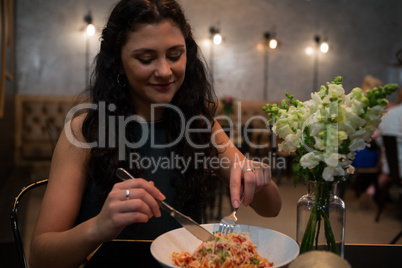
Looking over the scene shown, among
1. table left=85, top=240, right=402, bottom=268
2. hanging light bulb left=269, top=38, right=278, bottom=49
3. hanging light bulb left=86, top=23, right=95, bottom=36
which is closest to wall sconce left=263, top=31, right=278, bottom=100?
hanging light bulb left=269, top=38, right=278, bottom=49

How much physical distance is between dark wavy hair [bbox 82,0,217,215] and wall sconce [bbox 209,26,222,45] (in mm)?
5799

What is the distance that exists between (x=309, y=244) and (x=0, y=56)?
422cm

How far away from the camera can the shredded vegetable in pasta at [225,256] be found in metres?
0.78

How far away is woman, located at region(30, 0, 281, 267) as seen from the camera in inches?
41.0

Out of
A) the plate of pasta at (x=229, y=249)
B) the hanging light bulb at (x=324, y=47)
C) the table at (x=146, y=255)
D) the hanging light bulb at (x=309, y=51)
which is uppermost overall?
the hanging light bulb at (x=324, y=47)

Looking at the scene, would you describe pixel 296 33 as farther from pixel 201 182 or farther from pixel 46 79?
pixel 201 182

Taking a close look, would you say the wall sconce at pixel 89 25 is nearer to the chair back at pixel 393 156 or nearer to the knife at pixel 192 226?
the chair back at pixel 393 156

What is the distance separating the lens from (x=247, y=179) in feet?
3.27

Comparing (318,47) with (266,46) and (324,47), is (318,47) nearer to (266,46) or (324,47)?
(324,47)

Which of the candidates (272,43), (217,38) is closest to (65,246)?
(217,38)

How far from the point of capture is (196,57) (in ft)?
4.97

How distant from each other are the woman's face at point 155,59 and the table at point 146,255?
0.48 meters

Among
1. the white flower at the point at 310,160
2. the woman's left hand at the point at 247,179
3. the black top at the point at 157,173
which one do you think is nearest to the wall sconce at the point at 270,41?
the black top at the point at 157,173

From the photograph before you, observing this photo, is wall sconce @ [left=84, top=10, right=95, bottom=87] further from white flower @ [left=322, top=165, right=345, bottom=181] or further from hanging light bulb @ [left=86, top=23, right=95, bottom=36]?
white flower @ [left=322, top=165, right=345, bottom=181]
